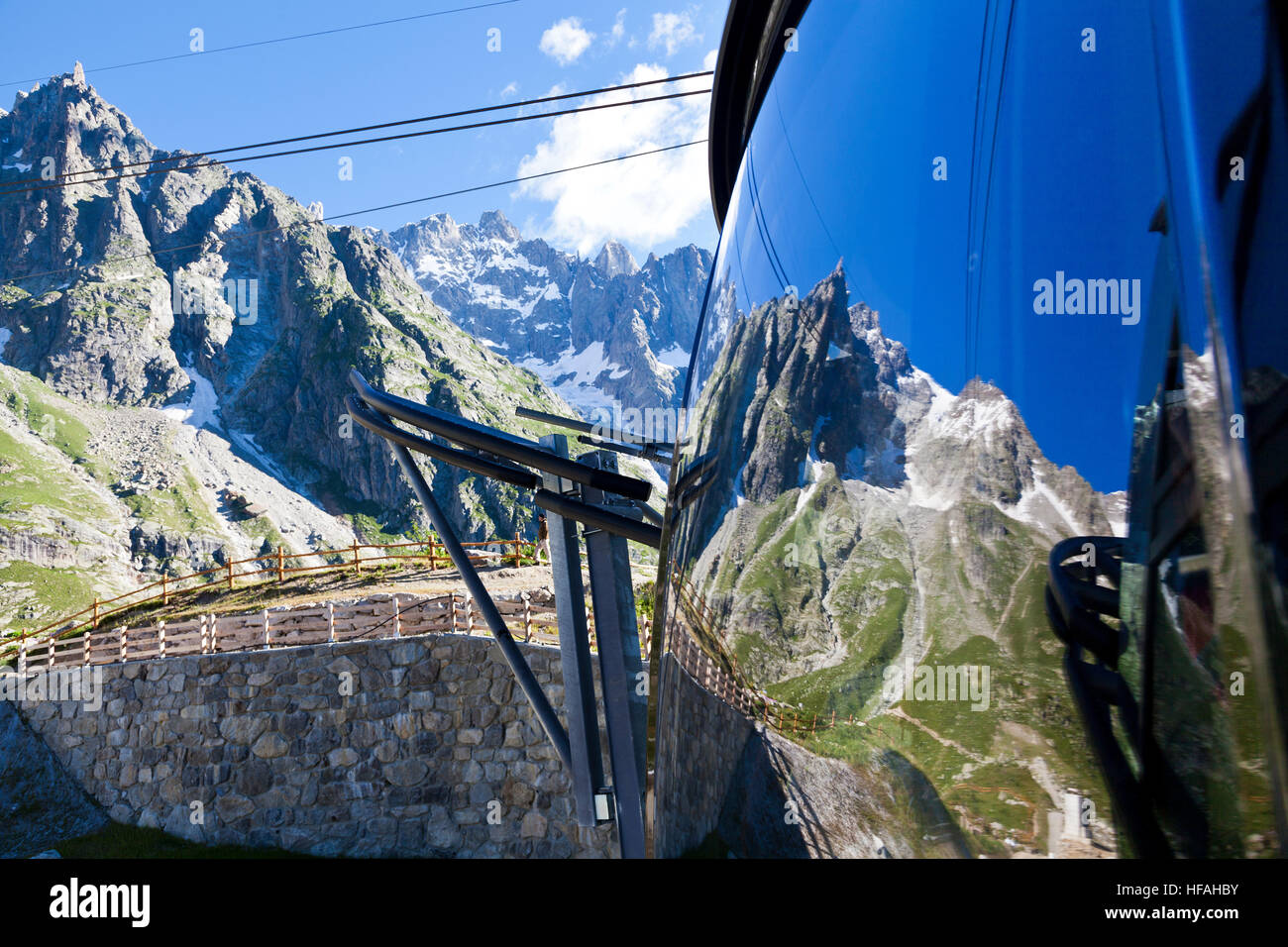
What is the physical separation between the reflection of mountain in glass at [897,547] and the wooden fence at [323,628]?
1365 centimetres

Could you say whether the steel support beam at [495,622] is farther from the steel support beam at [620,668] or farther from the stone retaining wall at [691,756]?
the stone retaining wall at [691,756]

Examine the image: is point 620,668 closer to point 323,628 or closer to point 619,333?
point 323,628

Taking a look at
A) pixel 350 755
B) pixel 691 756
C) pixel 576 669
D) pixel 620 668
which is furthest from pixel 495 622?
pixel 350 755

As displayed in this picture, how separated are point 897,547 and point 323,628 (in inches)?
686

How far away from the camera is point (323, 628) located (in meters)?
16.2

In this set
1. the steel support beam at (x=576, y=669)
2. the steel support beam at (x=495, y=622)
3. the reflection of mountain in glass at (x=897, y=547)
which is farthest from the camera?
the steel support beam at (x=495, y=622)

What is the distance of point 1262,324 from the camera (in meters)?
0.48

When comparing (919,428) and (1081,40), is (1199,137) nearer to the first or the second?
(1081,40)

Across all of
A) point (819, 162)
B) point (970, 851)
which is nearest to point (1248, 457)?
point (970, 851)

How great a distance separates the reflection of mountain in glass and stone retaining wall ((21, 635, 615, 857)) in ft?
39.7

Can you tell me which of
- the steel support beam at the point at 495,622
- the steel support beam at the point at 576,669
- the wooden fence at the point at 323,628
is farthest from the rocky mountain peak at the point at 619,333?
the steel support beam at the point at 576,669

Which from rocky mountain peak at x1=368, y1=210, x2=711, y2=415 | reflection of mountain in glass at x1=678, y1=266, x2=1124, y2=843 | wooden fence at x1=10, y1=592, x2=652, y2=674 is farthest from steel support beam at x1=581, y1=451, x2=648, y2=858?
rocky mountain peak at x1=368, y1=210, x2=711, y2=415

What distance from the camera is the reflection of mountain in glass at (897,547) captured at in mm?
588
